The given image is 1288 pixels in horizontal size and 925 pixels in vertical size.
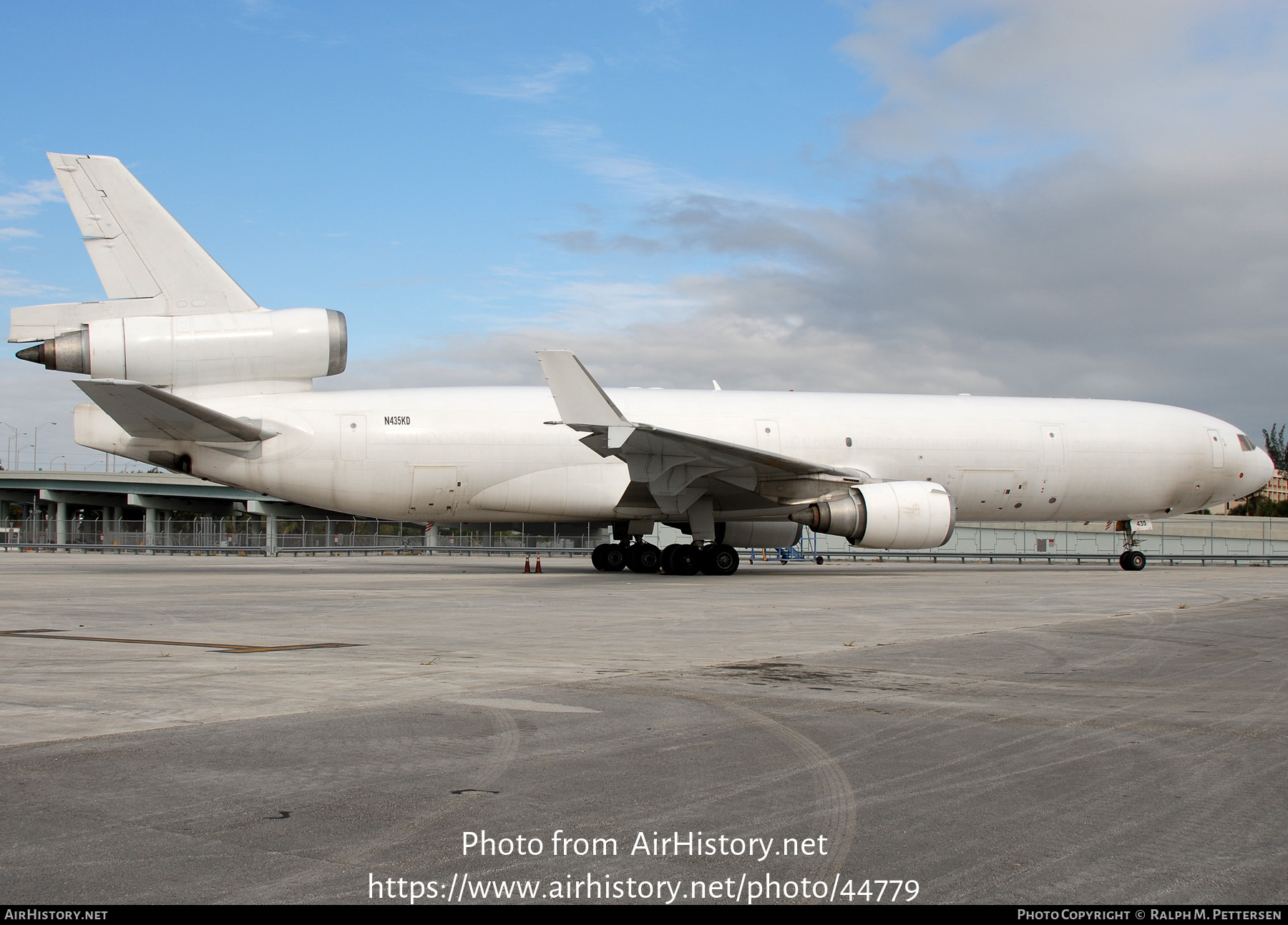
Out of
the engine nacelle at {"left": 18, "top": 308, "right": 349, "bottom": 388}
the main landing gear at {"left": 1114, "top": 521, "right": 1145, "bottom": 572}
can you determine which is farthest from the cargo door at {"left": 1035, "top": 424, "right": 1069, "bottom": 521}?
the engine nacelle at {"left": 18, "top": 308, "right": 349, "bottom": 388}

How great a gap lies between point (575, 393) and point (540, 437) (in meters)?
3.91

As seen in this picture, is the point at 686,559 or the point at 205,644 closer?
the point at 205,644

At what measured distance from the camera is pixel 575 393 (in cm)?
1728

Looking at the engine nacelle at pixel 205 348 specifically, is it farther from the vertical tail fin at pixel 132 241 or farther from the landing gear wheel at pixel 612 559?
→ the landing gear wheel at pixel 612 559

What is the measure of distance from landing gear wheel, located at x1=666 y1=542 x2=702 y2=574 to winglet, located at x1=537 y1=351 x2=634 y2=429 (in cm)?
477

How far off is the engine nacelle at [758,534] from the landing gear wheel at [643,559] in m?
1.46

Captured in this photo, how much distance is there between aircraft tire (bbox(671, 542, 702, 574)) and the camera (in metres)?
21.3

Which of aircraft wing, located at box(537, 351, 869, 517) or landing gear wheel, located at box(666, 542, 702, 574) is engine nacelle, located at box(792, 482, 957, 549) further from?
landing gear wheel, located at box(666, 542, 702, 574)

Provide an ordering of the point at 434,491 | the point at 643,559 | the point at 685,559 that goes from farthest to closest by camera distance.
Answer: the point at 643,559 < the point at 685,559 < the point at 434,491

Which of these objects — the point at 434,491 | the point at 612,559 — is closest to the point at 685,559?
the point at 612,559

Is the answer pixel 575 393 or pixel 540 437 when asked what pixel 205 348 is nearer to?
pixel 540 437
